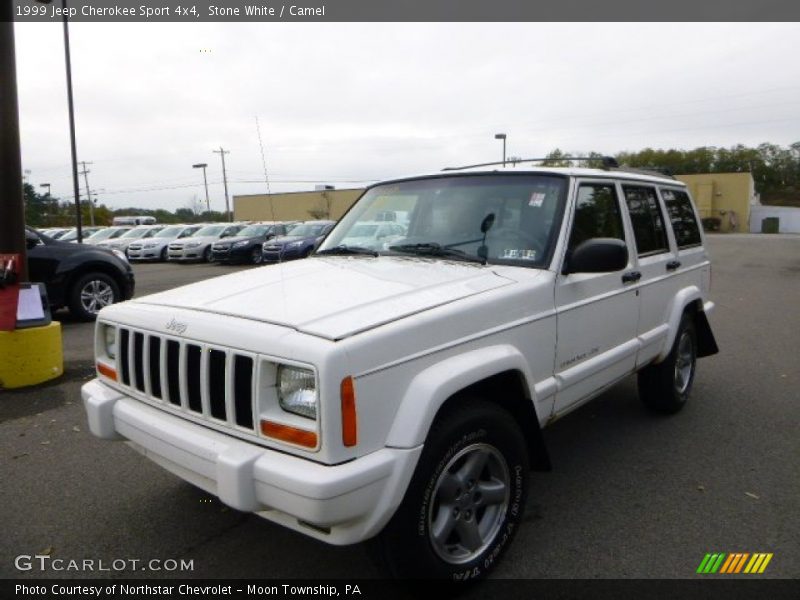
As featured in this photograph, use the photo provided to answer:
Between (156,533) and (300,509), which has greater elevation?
(300,509)

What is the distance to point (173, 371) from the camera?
2.68 metres

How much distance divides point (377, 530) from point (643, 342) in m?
2.63

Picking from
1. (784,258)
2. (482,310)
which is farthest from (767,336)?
(784,258)

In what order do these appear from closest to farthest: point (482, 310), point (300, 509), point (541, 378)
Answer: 1. point (300, 509)
2. point (482, 310)
3. point (541, 378)

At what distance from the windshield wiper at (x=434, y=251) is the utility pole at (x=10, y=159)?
445 cm

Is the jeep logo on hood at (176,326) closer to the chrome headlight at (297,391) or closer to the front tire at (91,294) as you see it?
the chrome headlight at (297,391)

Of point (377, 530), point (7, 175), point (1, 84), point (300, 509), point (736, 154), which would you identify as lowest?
point (377, 530)

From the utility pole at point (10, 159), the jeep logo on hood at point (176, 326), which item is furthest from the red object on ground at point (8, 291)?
the jeep logo on hood at point (176, 326)

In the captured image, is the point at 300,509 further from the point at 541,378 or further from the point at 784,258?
the point at 784,258

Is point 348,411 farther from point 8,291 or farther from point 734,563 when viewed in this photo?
point 8,291

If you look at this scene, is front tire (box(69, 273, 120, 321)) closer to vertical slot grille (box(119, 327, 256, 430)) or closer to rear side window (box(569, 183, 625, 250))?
vertical slot grille (box(119, 327, 256, 430))

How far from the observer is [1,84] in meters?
5.97

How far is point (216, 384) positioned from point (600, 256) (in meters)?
1.95
